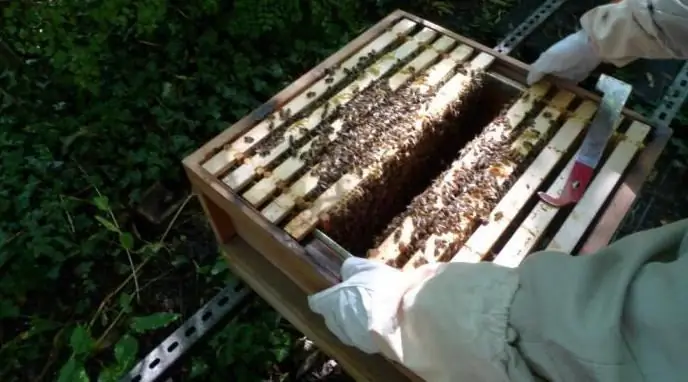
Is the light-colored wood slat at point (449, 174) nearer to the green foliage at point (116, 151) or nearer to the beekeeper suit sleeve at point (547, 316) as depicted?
the beekeeper suit sleeve at point (547, 316)

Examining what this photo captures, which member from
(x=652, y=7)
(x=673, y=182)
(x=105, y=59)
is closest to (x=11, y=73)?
(x=105, y=59)

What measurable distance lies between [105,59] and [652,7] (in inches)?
82.9

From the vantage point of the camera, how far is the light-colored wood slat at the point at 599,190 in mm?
1479

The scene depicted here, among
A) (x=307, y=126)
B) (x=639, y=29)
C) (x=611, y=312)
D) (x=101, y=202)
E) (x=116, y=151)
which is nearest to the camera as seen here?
(x=611, y=312)

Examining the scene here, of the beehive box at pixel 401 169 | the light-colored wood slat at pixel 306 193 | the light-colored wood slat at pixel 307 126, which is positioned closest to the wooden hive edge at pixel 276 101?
the beehive box at pixel 401 169

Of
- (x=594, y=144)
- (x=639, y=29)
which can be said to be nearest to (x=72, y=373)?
(x=594, y=144)

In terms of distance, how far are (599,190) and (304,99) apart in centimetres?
89

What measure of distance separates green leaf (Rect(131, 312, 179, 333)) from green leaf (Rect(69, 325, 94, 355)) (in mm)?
153

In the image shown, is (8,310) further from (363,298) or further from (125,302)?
(363,298)

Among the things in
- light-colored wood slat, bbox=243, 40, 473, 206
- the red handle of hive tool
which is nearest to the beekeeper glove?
light-colored wood slat, bbox=243, 40, 473, 206

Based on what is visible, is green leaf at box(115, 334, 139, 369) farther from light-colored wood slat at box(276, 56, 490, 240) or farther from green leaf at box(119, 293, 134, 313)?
light-colored wood slat at box(276, 56, 490, 240)

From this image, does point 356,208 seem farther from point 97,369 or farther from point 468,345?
point 97,369

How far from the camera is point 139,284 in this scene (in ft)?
7.35

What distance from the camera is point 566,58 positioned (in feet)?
5.85
